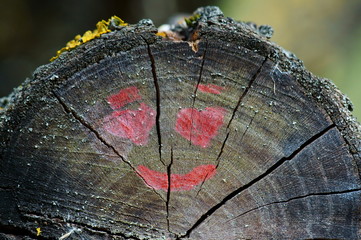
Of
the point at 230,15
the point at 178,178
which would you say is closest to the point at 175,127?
the point at 178,178

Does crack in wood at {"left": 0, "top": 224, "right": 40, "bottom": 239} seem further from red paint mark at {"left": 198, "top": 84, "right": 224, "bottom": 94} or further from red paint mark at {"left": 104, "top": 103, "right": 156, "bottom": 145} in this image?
red paint mark at {"left": 198, "top": 84, "right": 224, "bottom": 94}

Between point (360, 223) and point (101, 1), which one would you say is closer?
point (360, 223)

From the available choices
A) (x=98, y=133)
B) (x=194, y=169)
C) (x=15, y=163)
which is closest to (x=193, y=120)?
(x=194, y=169)

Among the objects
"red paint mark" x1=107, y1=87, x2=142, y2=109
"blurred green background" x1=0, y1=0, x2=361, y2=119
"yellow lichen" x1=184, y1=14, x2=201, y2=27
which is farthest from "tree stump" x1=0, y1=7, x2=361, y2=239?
"blurred green background" x1=0, y1=0, x2=361, y2=119

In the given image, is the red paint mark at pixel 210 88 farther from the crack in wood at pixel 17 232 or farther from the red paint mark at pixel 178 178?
the crack in wood at pixel 17 232

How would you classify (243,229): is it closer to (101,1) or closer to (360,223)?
(360,223)

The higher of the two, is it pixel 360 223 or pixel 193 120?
pixel 193 120

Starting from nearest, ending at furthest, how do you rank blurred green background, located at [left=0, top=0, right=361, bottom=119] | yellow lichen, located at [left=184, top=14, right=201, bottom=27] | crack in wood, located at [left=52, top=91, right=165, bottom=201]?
crack in wood, located at [left=52, top=91, right=165, bottom=201] → yellow lichen, located at [left=184, top=14, right=201, bottom=27] → blurred green background, located at [left=0, top=0, right=361, bottom=119]
